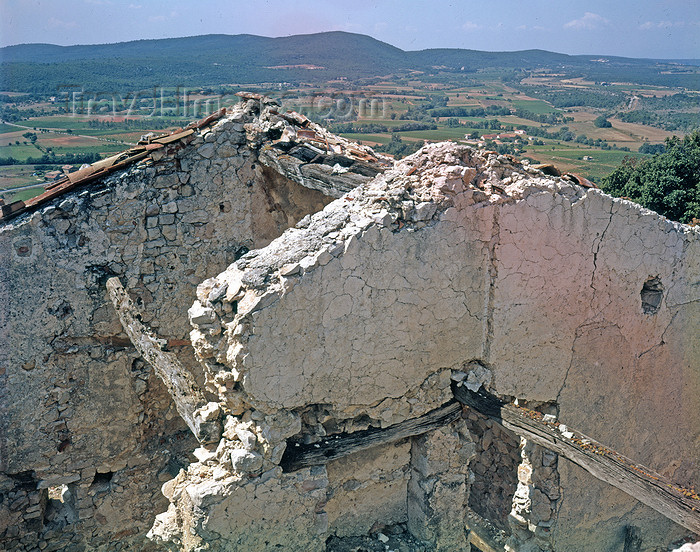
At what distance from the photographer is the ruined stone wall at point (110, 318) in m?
5.08

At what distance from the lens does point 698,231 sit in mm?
5012

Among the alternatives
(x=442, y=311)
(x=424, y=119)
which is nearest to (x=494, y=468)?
(x=442, y=311)

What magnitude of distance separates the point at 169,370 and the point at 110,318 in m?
1.28

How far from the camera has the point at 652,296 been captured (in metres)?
4.98

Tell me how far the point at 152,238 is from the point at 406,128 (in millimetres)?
27219

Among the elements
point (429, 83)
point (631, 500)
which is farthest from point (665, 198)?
point (429, 83)

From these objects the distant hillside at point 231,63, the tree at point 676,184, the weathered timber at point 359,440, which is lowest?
the weathered timber at point 359,440

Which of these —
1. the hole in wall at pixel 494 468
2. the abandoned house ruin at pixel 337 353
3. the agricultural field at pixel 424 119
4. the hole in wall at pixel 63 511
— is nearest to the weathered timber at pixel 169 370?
the abandoned house ruin at pixel 337 353

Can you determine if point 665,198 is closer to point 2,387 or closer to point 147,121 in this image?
point 2,387

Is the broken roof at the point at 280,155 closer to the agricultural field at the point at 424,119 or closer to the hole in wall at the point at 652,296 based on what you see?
the agricultural field at the point at 424,119

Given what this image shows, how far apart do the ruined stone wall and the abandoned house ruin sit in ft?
0.06

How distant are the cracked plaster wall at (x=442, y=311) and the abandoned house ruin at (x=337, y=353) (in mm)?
16

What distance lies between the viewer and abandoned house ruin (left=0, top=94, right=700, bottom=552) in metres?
3.87

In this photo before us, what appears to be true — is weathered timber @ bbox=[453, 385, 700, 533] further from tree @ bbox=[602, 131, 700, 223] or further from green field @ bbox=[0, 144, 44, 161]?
green field @ bbox=[0, 144, 44, 161]
